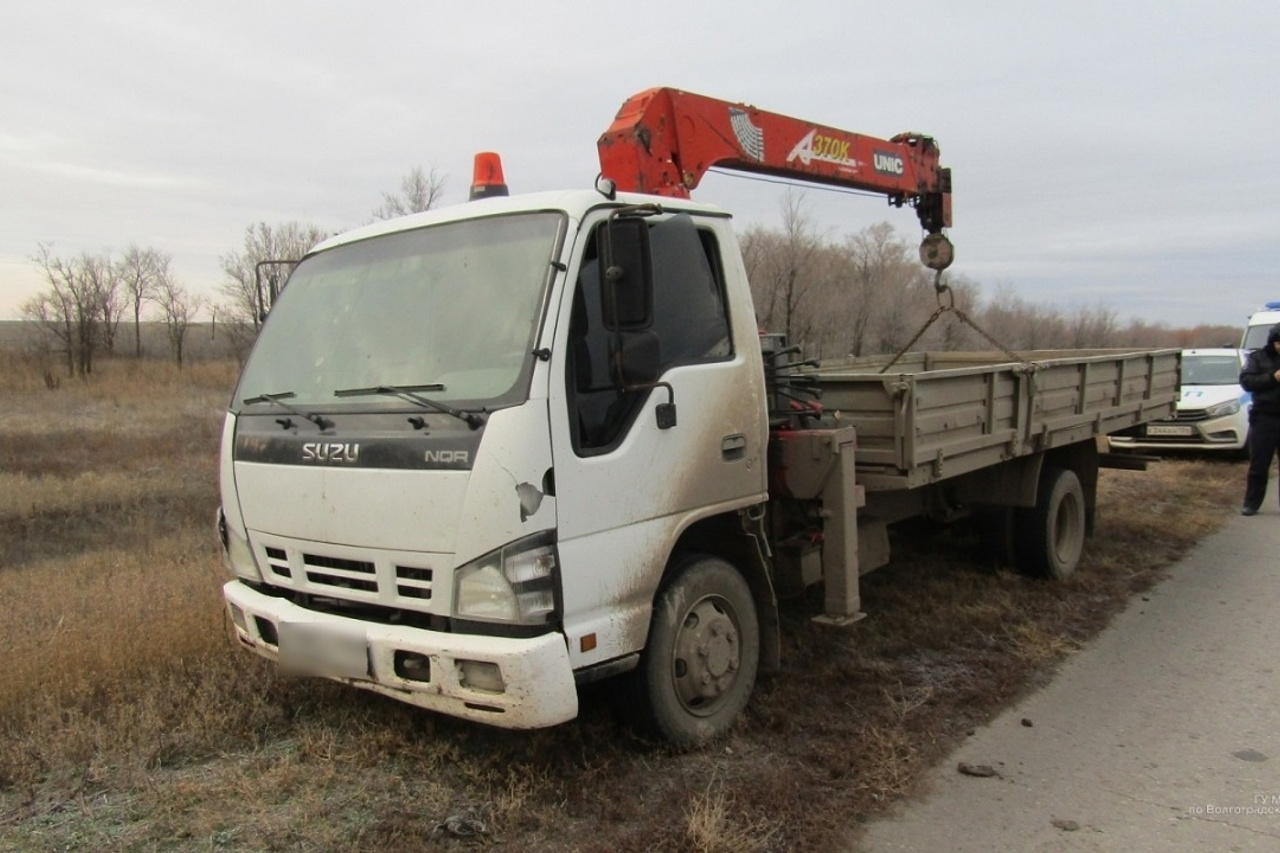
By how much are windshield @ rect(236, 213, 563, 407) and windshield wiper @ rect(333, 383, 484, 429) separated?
0.03 metres

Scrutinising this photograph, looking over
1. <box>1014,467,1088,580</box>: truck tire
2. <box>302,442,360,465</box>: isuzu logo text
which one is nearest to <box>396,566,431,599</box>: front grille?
<box>302,442,360,465</box>: isuzu logo text

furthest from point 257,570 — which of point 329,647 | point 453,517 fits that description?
point 453,517

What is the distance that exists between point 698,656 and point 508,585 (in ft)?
3.69

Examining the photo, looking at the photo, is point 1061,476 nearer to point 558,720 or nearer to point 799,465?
point 799,465

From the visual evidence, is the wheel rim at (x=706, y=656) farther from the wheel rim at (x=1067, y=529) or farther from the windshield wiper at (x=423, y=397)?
the wheel rim at (x=1067, y=529)

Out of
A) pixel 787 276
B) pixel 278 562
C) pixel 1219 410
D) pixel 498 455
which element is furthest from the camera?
pixel 787 276

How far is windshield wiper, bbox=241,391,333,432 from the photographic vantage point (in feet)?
11.6

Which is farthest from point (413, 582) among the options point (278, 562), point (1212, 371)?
point (1212, 371)

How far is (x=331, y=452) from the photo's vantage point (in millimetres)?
3453

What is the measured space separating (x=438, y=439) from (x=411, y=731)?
1470 millimetres

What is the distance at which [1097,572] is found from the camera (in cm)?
717

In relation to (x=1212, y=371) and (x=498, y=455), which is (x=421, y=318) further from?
(x=1212, y=371)

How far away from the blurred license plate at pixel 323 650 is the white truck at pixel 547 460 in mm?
11

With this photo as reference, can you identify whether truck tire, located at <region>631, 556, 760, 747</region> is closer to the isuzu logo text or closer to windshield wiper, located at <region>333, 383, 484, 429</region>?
windshield wiper, located at <region>333, 383, 484, 429</region>
